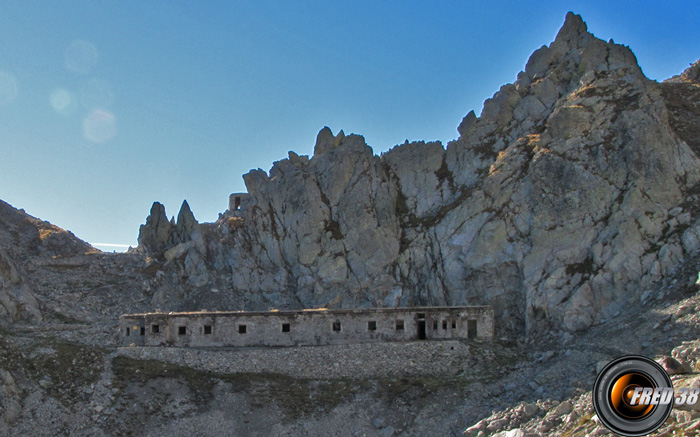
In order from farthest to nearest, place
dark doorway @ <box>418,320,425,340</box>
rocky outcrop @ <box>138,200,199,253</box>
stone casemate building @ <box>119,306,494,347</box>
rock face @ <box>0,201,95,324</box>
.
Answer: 1. rocky outcrop @ <box>138,200,199,253</box>
2. rock face @ <box>0,201,95,324</box>
3. dark doorway @ <box>418,320,425,340</box>
4. stone casemate building @ <box>119,306,494,347</box>

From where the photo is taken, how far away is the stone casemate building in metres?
53.0

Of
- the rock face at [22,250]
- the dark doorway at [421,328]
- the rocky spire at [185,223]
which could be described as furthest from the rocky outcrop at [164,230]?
the dark doorway at [421,328]

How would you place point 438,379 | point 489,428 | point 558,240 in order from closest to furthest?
point 489,428, point 438,379, point 558,240

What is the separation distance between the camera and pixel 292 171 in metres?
75.6

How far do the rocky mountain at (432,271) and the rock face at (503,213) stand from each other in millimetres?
194

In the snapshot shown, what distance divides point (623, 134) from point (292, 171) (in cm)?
3464

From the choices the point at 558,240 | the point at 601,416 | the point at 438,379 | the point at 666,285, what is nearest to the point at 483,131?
the point at 558,240

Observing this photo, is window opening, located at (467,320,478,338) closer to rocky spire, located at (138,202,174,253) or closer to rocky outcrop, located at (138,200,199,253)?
rocky outcrop, located at (138,200,199,253)

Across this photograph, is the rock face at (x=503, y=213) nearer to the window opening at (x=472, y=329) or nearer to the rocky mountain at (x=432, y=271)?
the rocky mountain at (x=432, y=271)

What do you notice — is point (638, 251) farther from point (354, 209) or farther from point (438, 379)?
point (354, 209)

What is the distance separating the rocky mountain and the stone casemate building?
10.1 ft

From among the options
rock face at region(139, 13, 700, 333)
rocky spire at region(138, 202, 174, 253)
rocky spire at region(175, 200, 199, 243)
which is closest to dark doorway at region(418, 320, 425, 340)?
rock face at region(139, 13, 700, 333)

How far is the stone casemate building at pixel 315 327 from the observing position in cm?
5297

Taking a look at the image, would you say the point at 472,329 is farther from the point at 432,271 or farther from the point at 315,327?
the point at 315,327
